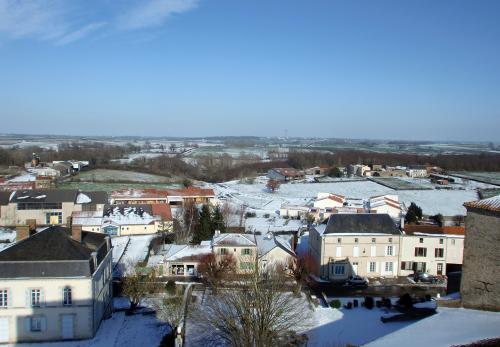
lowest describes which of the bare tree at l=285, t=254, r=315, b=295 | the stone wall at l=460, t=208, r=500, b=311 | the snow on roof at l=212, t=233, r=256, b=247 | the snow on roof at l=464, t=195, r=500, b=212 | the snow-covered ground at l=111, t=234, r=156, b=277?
the snow-covered ground at l=111, t=234, r=156, b=277

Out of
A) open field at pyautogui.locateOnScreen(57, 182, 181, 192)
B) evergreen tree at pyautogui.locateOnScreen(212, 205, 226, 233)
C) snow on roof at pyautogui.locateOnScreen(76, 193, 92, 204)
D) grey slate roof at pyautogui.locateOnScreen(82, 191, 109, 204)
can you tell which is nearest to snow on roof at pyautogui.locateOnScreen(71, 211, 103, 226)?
snow on roof at pyautogui.locateOnScreen(76, 193, 92, 204)

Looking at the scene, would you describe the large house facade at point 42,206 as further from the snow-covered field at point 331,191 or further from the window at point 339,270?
the window at point 339,270

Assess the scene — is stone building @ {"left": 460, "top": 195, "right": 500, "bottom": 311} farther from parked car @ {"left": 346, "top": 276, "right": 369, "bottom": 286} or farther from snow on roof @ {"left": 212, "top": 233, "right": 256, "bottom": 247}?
snow on roof @ {"left": 212, "top": 233, "right": 256, "bottom": 247}

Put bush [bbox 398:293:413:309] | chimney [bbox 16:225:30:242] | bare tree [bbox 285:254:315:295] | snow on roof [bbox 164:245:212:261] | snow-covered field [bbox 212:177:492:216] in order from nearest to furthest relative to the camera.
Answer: chimney [bbox 16:225:30:242] → bush [bbox 398:293:413:309] → bare tree [bbox 285:254:315:295] → snow on roof [bbox 164:245:212:261] → snow-covered field [bbox 212:177:492:216]

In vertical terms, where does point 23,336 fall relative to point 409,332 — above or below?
below

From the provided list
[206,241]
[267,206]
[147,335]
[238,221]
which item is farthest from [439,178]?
[147,335]

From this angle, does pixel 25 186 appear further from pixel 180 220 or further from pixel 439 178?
pixel 439 178

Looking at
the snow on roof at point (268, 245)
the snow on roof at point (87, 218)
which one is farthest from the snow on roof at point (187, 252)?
the snow on roof at point (87, 218)
